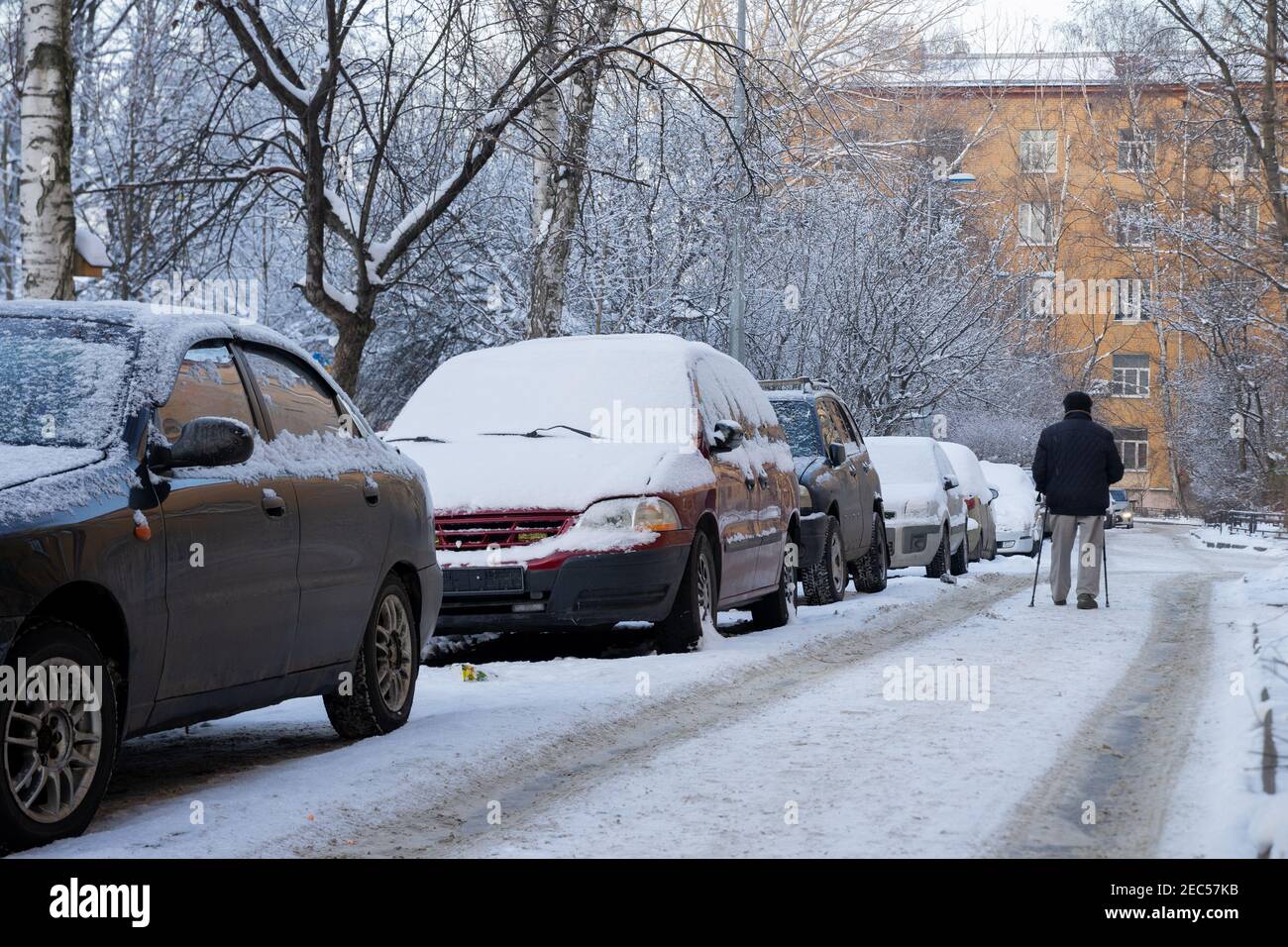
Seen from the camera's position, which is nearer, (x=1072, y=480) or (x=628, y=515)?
(x=628, y=515)

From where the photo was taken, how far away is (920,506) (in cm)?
2144

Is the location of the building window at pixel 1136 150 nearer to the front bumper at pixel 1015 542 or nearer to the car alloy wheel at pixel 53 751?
the front bumper at pixel 1015 542

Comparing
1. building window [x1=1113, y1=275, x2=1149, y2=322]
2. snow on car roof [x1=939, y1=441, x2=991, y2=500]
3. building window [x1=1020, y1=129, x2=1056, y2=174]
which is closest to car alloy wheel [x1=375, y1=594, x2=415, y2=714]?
snow on car roof [x1=939, y1=441, x2=991, y2=500]

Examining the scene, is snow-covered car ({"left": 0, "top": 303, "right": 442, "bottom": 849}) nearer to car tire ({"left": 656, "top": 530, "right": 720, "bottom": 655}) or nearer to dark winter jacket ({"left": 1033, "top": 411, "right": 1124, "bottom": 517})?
car tire ({"left": 656, "top": 530, "right": 720, "bottom": 655})

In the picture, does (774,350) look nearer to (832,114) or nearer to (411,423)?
(832,114)

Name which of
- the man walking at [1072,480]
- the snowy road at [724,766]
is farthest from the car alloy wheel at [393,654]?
the man walking at [1072,480]

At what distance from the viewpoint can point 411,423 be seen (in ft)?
40.4

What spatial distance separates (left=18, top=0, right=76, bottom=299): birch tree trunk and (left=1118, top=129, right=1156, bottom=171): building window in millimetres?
42944

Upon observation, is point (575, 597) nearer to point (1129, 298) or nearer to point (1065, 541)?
point (1065, 541)

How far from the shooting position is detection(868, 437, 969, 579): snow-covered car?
21219 millimetres

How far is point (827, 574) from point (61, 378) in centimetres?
1072

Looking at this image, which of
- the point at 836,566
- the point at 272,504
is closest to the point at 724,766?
the point at 272,504
